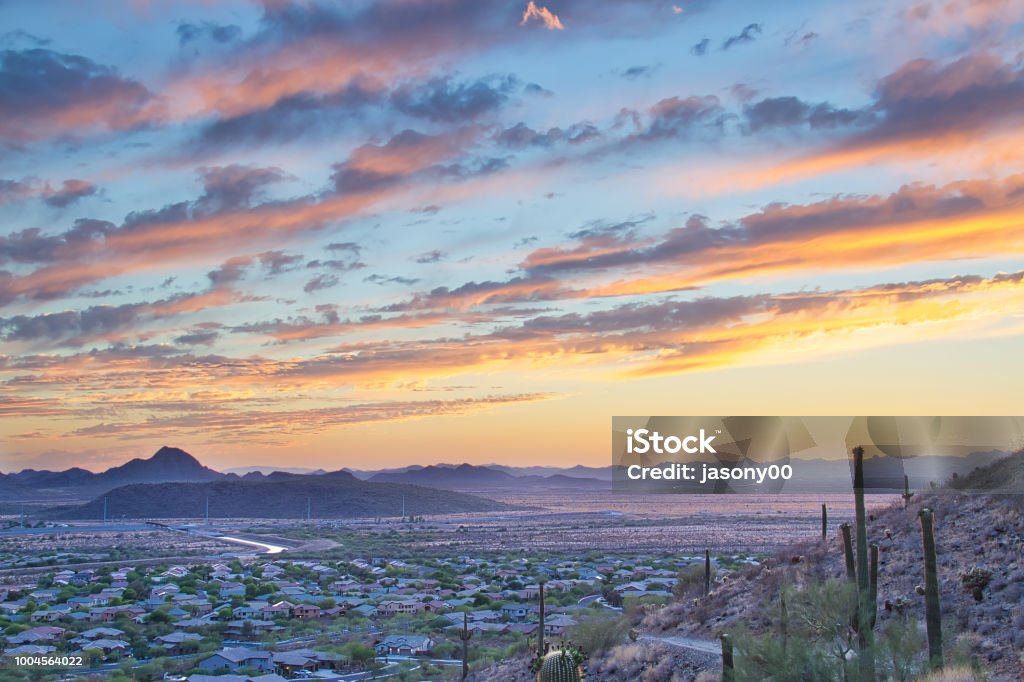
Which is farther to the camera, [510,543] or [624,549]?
[510,543]

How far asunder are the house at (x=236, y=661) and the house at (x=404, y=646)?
6.20 meters

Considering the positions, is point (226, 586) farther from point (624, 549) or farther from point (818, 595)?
point (818, 595)

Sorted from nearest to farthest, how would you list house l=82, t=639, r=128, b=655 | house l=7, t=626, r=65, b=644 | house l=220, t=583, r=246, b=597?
house l=82, t=639, r=128, b=655 < house l=7, t=626, r=65, b=644 < house l=220, t=583, r=246, b=597

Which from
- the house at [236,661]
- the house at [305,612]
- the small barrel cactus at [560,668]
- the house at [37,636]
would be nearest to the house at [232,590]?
the house at [305,612]

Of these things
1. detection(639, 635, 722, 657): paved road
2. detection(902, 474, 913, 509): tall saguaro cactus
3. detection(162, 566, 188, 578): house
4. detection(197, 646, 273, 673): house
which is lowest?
detection(162, 566, 188, 578): house

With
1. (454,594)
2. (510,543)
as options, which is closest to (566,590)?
(454,594)

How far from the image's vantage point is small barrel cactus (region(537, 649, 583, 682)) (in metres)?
24.6

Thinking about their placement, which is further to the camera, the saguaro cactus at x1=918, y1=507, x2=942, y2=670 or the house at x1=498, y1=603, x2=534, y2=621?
the house at x1=498, y1=603, x2=534, y2=621

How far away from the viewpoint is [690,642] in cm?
3234

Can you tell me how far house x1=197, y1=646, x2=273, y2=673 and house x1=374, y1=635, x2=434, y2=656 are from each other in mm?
6203

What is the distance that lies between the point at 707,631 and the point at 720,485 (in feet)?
38.1

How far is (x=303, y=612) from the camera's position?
64.8m

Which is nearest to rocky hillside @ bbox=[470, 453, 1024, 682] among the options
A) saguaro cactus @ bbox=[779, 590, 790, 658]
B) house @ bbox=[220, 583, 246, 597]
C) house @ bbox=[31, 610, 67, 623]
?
saguaro cactus @ bbox=[779, 590, 790, 658]

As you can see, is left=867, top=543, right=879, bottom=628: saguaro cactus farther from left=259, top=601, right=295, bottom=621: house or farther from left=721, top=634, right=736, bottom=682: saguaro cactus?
left=259, top=601, right=295, bottom=621: house
